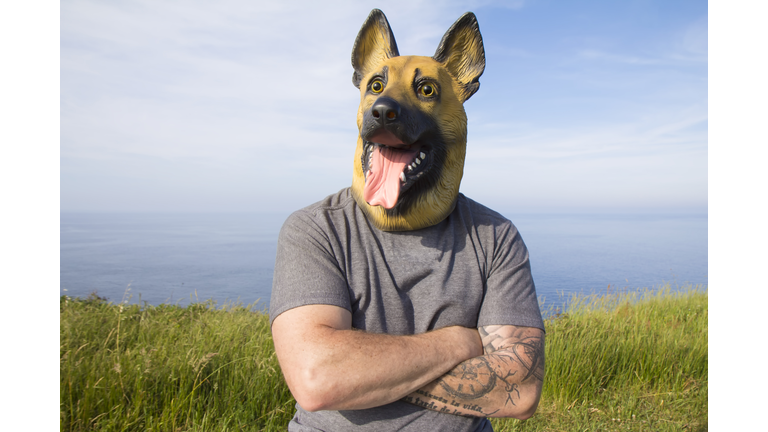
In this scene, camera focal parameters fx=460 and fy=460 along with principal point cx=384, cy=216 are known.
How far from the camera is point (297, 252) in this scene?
1.68 m

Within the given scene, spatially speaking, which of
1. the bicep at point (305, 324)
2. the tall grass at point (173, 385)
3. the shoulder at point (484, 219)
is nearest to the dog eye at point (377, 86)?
the shoulder at point (484, 219)

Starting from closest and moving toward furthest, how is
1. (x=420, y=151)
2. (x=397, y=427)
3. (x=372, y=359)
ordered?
(x=372, y=359) → (x=397, y=427) → (x=420, y=151)

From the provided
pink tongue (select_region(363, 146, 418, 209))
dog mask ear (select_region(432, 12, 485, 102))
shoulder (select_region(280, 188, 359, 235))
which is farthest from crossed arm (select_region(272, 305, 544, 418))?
dog mask ear (select_region(432, 12, 485, 102))

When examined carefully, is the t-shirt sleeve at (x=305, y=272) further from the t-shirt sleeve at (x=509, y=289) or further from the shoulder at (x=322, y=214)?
the t-shirt sleeve at (x=509, y=289)

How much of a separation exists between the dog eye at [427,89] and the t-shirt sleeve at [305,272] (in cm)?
67

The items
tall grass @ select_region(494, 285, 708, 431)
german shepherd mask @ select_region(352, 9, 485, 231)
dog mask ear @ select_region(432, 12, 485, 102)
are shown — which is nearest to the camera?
german shepherd mask @ select_region(352, 9, 485, 231)

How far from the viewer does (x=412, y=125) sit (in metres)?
1.67

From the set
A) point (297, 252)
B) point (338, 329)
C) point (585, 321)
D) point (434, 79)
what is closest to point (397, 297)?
point (338, 329)

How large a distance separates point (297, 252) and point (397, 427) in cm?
71

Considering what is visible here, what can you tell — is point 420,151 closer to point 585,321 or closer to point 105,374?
point 105,374

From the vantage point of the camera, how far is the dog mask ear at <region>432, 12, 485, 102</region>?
1924 mm

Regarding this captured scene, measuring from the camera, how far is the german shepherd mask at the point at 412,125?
168 cm

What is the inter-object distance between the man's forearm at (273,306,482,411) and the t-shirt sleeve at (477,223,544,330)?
0.77 ft

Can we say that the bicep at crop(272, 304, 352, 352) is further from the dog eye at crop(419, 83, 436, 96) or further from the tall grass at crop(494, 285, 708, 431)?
the tall grass at crop(494, 285, 708, 431)
